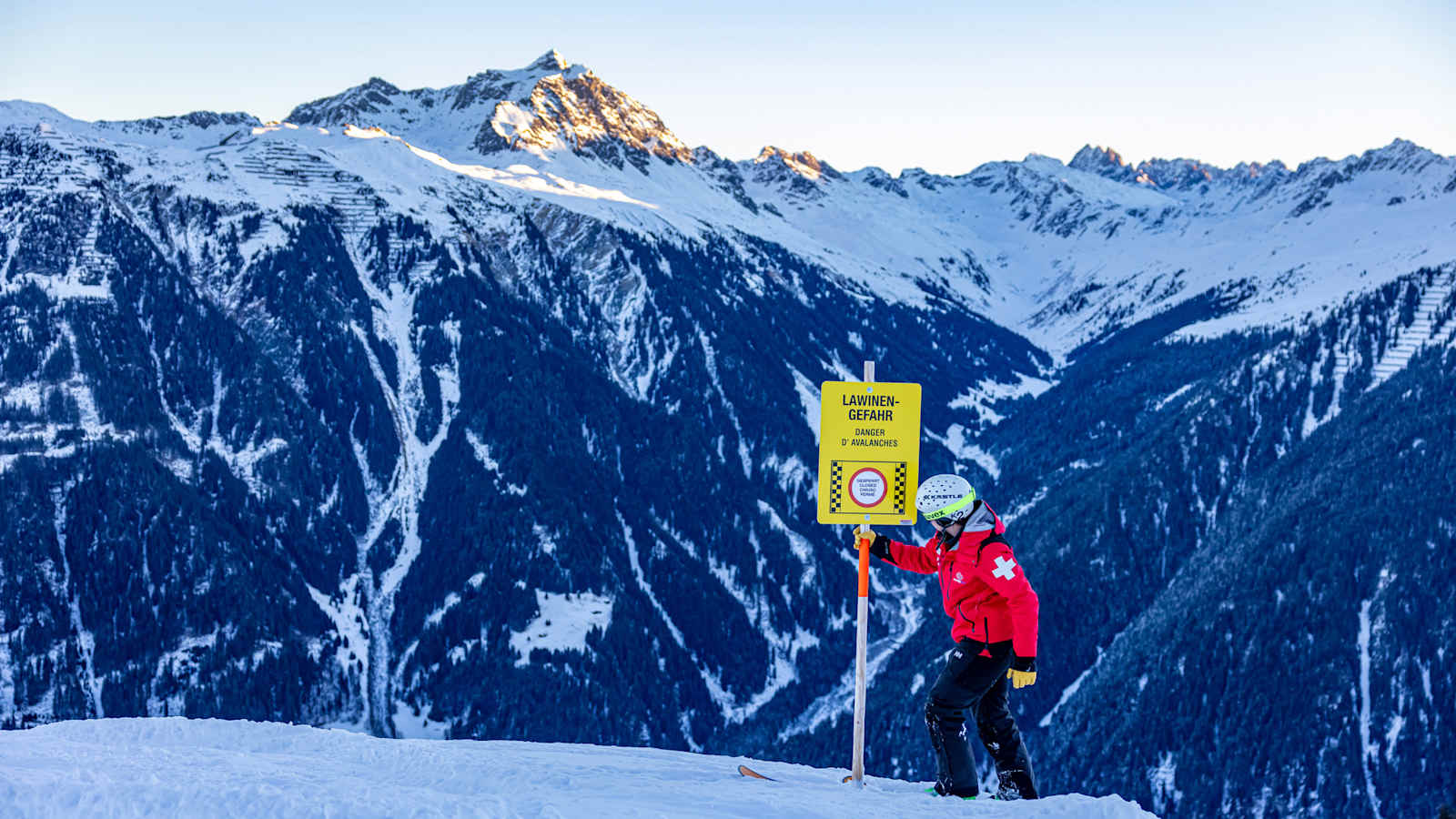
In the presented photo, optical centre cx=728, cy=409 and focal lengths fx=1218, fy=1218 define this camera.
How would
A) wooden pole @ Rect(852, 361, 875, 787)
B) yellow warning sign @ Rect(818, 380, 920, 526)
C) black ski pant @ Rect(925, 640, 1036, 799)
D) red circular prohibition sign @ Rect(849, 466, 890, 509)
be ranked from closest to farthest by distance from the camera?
black ski pant @ Rect(925, 640, 1036, 799)
wooden pole @ Rect(852, 361, 875, 787)
yellow warning sign @ Rect(818, 380, 920, 526)
red circular prohibition sign @ Rect(849, 466, 890, 509)

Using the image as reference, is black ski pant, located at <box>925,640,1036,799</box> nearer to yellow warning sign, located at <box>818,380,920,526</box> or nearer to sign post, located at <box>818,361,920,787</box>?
sign post, located at <box>818,361,920,787</box>

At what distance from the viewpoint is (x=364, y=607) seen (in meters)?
197

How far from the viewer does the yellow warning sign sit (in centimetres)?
2342

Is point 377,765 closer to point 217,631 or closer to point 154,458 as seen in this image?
point 217,631

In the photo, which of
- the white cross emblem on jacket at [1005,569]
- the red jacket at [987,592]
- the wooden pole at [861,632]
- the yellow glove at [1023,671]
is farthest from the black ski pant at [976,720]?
the wooden pole at [861,632]

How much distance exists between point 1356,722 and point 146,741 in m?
177

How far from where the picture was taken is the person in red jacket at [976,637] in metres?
20.1

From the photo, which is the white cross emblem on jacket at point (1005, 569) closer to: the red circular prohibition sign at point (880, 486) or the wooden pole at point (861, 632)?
the wooden pole at point (861, 632)

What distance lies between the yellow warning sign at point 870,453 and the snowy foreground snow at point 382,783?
5.27 meters

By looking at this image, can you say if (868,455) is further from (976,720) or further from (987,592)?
(976,720)

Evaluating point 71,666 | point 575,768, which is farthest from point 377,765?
point 71,666

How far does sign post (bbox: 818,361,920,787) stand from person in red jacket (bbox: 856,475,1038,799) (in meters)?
1.43

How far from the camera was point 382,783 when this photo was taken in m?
20.1

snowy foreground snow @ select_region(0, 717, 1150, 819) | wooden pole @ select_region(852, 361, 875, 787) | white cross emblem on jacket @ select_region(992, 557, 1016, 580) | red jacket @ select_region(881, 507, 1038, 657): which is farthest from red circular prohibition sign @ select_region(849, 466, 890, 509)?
snowy foreground snow @ select_region(0, 717, 1150, 819)
